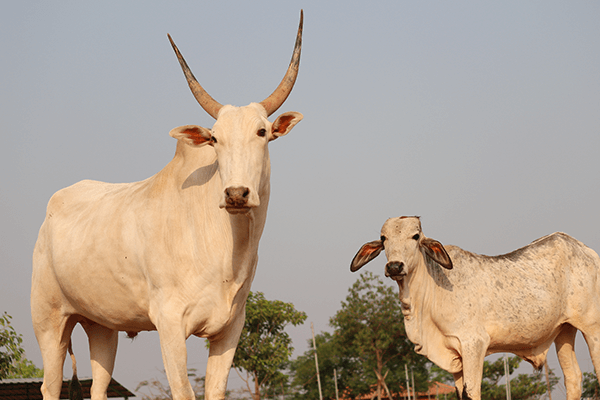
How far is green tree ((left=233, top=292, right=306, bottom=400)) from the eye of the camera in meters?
26.4

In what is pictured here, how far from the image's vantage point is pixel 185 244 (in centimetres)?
469

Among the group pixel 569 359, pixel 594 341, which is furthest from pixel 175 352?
pixel 569 359

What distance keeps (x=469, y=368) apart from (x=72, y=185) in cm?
435

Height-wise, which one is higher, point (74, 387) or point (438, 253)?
point (438, 253)

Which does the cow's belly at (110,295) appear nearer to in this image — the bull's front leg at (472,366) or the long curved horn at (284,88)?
the long curved horn at (284,88)

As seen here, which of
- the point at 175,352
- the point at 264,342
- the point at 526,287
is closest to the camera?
the point at 175,352

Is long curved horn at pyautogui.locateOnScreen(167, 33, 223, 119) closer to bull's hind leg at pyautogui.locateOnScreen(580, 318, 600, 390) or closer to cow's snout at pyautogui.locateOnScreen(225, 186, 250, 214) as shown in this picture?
cow's snout at pyautogui.locateOnScreen(225, 186, 250, 214)

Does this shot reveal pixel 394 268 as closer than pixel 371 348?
Yes

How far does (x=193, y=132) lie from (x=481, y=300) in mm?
3640

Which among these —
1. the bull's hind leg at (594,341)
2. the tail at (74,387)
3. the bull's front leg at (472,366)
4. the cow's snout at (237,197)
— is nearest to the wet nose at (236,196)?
the cow's snout at (237,197)

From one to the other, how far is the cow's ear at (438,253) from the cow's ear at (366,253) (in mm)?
555

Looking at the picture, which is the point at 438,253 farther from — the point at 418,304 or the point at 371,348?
the point at 371,348

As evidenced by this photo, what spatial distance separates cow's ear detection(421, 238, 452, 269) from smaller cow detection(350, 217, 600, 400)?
0.01 meters

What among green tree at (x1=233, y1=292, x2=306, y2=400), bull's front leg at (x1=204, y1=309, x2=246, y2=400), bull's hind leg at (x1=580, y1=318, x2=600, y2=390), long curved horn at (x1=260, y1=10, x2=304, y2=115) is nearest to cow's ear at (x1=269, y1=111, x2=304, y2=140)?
long curved horn at (x1=260, y1=10, x2=304, y2=115)
